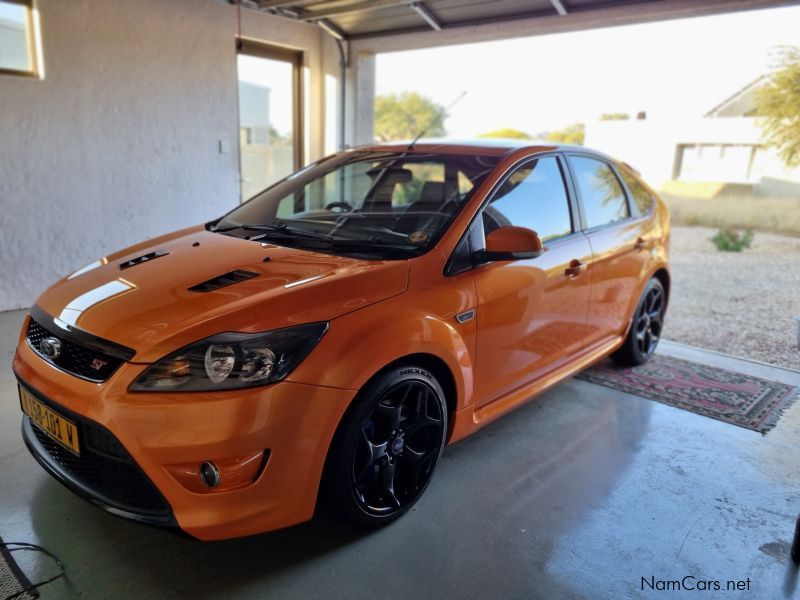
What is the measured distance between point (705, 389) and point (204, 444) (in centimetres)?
319

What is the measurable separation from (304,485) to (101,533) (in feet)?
2.82

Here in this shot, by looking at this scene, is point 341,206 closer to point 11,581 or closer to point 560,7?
point 11,581

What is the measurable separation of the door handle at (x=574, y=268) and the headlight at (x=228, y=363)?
5.14 feet

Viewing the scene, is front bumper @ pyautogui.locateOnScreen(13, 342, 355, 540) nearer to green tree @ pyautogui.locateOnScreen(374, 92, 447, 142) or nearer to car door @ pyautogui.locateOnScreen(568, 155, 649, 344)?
car door @ pyautogui.locateOnScreen(568, 155, 649, 344)

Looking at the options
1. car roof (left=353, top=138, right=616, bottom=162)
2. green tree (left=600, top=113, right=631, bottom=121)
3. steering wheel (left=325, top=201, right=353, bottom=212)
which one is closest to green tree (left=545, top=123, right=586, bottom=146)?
green tree (left=600, top=113, right=631, bottom=121)

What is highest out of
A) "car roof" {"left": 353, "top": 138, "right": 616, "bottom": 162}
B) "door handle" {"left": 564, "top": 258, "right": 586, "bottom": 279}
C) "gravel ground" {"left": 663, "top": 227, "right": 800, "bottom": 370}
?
"car roof" {"left": 353, "top": 138, "right": 616, "bottom": 162}

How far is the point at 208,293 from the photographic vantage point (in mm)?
1904

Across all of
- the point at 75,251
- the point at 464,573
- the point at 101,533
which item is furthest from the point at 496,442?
the point at 75,251

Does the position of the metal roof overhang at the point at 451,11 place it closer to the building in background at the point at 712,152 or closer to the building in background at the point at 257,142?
the building in background at the point at 257,142

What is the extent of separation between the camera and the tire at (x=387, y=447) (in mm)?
1864

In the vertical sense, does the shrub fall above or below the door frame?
below

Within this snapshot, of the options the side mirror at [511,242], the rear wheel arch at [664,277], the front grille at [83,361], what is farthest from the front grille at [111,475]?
the rear wheel arch at [664,277]

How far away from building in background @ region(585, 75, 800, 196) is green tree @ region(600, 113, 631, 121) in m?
0.07

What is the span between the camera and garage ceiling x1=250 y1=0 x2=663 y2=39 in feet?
15.2
